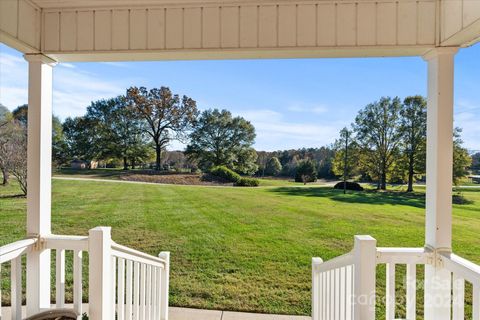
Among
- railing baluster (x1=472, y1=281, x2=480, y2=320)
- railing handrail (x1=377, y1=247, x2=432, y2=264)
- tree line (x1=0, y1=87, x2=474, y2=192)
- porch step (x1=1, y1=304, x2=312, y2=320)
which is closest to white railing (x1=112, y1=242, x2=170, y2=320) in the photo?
porch step (x1=1, y1=304, x2=312, y2=320)

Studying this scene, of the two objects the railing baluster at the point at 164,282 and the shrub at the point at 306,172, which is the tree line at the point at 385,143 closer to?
the shrub at the point at 306,172

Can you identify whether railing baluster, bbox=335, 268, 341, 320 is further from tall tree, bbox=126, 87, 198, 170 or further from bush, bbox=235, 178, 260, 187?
tall tree, bbox=126, 87, 198, 170

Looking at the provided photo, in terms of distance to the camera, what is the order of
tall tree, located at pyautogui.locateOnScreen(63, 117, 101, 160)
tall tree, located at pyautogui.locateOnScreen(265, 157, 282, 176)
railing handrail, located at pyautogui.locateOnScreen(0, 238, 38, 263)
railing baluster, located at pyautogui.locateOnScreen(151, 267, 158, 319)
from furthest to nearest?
1. tall tree, located at pyautogui.locateOnScreen(265, 157, 282, 176)
2. tall tree, located at pyautogui.locateOnScreen(63, 117, 101, 160)
3. railing baluster, located at pyautogui.locateOnScreen(151, 267, 158, 319)
4. railing handrail, located at pyautogui.locateOnScreen(0, 238, 38, 263)

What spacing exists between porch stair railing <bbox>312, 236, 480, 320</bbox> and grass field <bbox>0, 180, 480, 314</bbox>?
2.03m

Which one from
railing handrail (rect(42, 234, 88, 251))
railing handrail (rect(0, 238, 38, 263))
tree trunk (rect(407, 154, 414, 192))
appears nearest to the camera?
railing handrail (rect(0, 238, 38, 263))

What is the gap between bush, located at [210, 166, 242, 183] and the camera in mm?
4070

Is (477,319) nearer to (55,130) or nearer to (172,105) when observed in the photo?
(172,105)

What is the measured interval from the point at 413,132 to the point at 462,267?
2.83 m

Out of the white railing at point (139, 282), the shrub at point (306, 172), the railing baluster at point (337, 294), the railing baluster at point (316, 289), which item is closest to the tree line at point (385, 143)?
the shrub at point (306, 172)

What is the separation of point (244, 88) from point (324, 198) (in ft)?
6.60

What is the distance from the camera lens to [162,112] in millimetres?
4156

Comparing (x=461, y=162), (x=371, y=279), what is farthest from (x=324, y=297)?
(x=461, y=162)

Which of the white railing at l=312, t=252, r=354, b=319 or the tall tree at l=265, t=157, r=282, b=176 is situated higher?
the tall tree at l=265, t=157, r=282, b=176

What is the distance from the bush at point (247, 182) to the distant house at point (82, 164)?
2.08 metres
